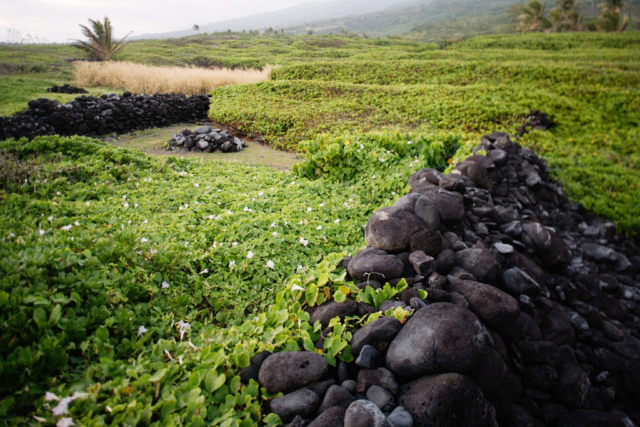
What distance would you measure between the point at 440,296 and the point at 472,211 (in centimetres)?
188

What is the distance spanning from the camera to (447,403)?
1376 mm

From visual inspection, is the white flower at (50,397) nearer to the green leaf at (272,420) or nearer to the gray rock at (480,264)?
the green leaf at (272,420)

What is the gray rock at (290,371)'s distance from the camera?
1482 mm

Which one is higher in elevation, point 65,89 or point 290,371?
point 65,89

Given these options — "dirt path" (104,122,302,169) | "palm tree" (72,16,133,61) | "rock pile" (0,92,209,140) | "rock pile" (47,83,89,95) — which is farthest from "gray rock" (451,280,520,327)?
"palm tree" (72,16,133,61)

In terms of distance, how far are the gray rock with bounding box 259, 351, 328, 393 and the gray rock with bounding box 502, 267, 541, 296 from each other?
1.70m

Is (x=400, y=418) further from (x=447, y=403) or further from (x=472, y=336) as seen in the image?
(x=472, y=336)

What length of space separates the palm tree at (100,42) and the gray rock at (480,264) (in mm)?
20894

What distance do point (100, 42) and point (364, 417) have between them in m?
21.9

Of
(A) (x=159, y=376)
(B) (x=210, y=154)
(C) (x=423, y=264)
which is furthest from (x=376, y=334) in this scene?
(B) (x=210, y=154)

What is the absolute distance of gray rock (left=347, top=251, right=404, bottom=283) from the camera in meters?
2.18

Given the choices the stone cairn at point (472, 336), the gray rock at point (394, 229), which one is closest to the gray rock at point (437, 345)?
the stone cairn at point (472, 336)

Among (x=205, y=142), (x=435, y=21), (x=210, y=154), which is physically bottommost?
(x=210, y=154)

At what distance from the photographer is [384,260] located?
223cm
